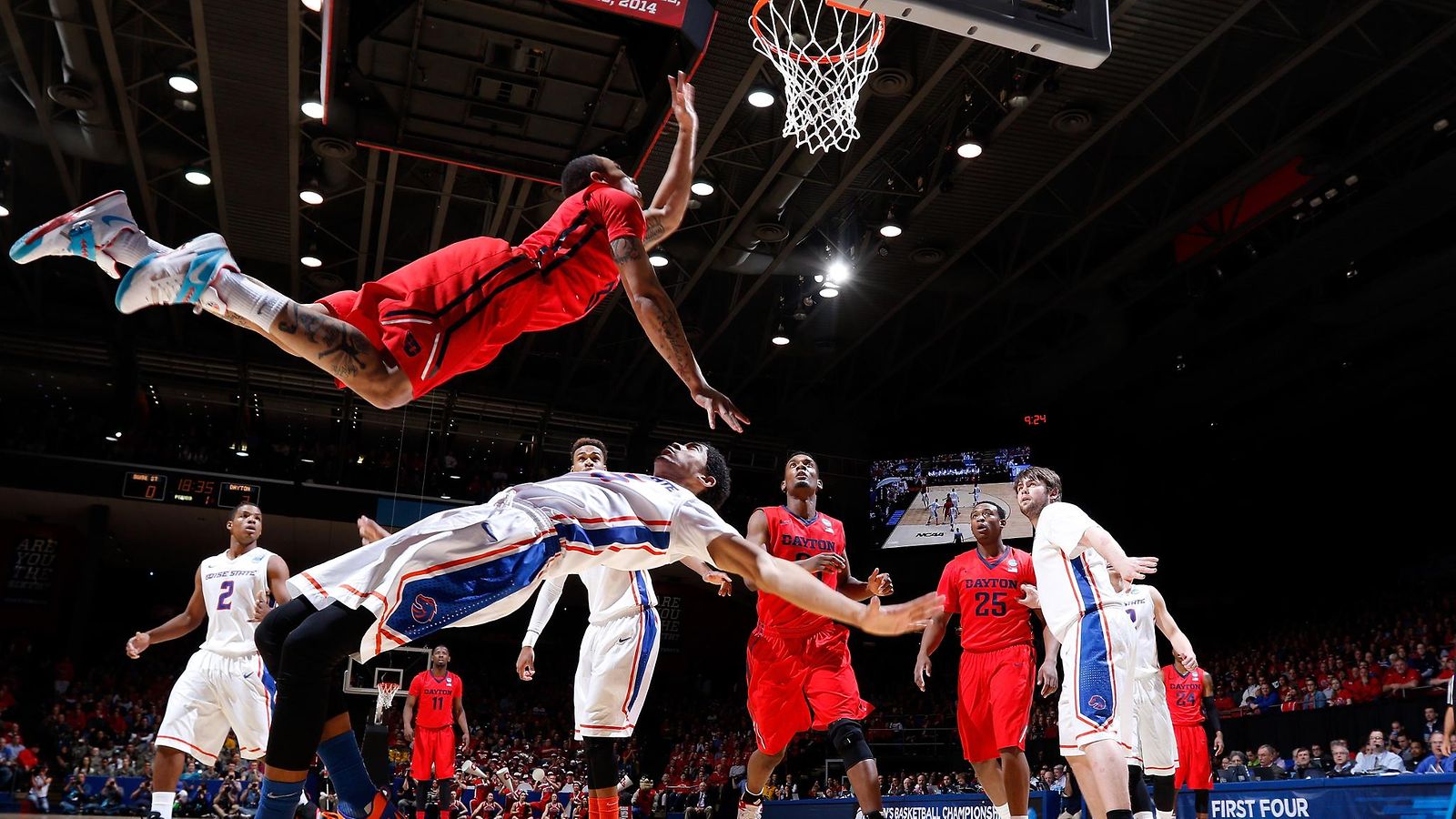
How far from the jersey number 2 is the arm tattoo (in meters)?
3.64

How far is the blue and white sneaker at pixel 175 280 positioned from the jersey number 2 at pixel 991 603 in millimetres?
4701

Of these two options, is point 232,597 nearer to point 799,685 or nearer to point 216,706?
point 216,706

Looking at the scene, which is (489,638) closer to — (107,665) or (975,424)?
(107,665)

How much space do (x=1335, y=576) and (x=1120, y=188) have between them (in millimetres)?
11978

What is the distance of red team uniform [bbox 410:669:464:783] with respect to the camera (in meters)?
12.4

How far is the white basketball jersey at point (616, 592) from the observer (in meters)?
6.04

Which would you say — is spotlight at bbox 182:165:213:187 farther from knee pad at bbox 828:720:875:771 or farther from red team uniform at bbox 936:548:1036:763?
knee pad at bbox 828:720:875:771

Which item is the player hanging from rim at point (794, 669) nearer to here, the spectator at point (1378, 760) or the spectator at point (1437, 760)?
the spectator at point (1437, 760)

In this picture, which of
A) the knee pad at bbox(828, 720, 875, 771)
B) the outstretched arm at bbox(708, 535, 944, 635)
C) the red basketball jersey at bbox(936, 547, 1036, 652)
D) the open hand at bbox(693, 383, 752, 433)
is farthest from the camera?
the red basketball jersey at bbox(936, 547, 1036, 652)

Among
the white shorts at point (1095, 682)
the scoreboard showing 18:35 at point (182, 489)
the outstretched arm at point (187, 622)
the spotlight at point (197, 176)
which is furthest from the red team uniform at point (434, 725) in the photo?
the scoreboard showing 18:35 at point (182, 489)

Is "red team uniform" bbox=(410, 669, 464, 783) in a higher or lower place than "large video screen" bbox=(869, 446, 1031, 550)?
lower

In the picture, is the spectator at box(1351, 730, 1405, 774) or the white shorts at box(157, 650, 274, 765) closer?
the white shorts at box(157, 650, 274, 765)

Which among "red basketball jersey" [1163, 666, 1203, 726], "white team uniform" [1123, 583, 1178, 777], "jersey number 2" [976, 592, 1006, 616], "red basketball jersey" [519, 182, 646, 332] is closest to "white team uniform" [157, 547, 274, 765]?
"red basketball jersey" [519, 182, 646, 332]

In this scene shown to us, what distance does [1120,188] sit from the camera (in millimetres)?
15555
